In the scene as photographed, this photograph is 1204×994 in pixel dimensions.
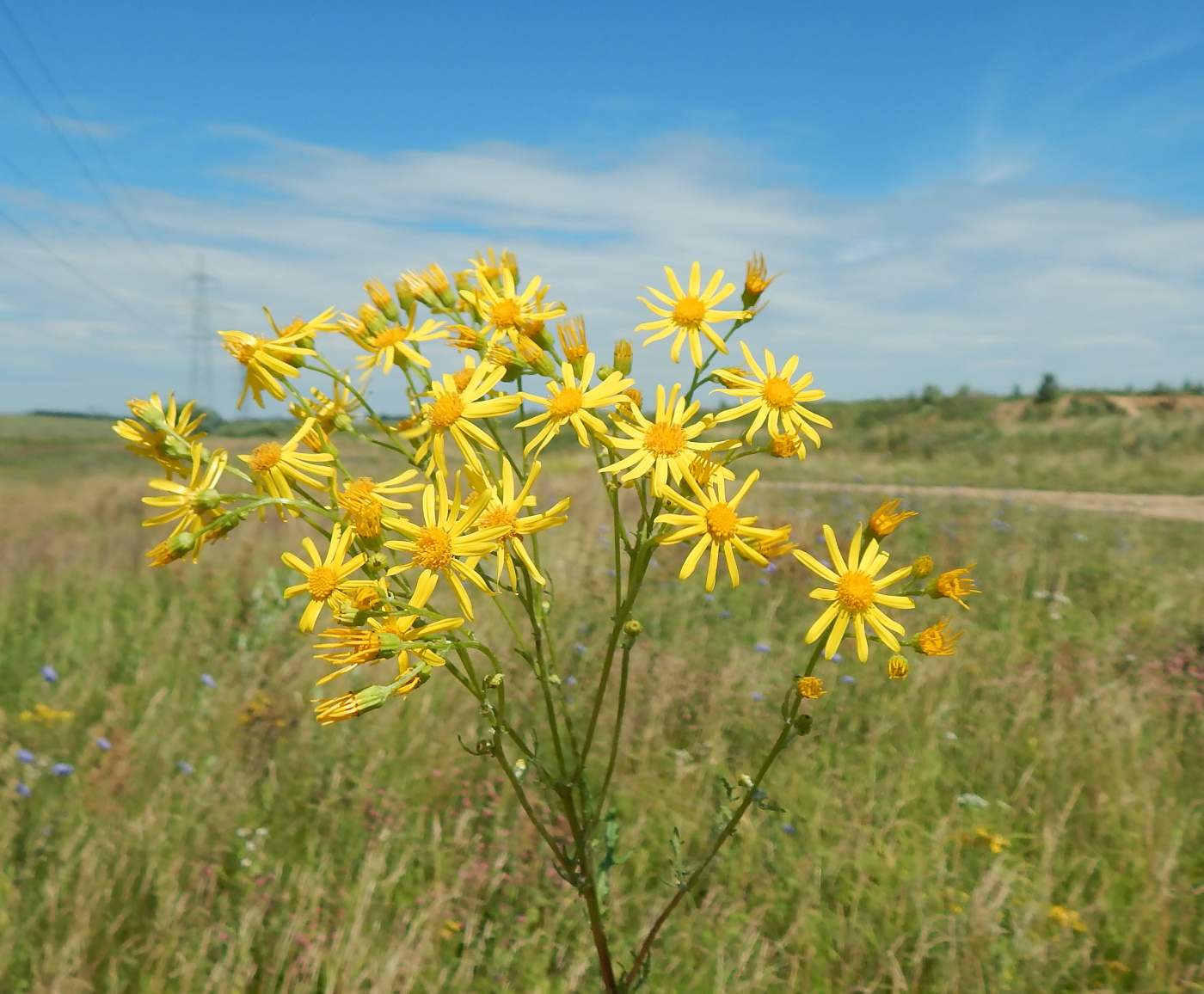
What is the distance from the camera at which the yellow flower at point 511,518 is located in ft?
3.92

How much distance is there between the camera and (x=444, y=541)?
4.05 feet

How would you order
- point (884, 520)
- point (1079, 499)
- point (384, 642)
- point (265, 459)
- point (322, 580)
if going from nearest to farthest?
1. point (384, 642)
2. point (322, 580)
3. point (265, 459)
4. point (884, 520)
5. point (1079, 499)

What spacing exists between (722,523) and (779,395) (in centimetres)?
31

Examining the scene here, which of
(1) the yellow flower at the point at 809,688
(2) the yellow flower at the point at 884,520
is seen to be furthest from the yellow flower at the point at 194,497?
(2) the yellow flower at the point at 884,520

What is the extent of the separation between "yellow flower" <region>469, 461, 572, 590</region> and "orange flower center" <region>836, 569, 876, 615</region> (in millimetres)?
552

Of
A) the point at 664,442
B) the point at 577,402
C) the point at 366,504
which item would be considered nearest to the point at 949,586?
the point at 664,442

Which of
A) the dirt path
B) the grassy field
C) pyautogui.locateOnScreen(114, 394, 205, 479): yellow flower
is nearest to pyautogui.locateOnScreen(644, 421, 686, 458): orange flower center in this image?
pyautogui.locateOnScreen(114, 394, 205, 479): yellow flower

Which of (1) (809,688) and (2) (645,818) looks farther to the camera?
(2) (645,818)

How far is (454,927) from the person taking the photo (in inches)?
117

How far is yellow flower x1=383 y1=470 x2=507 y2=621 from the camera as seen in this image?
1194 mm

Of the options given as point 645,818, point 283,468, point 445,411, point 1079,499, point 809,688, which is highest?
point 445,411

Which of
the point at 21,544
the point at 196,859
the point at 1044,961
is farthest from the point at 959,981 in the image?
the point at 21,544

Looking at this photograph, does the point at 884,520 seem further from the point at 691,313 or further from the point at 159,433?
the point at 159,433

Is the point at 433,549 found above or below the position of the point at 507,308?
below
